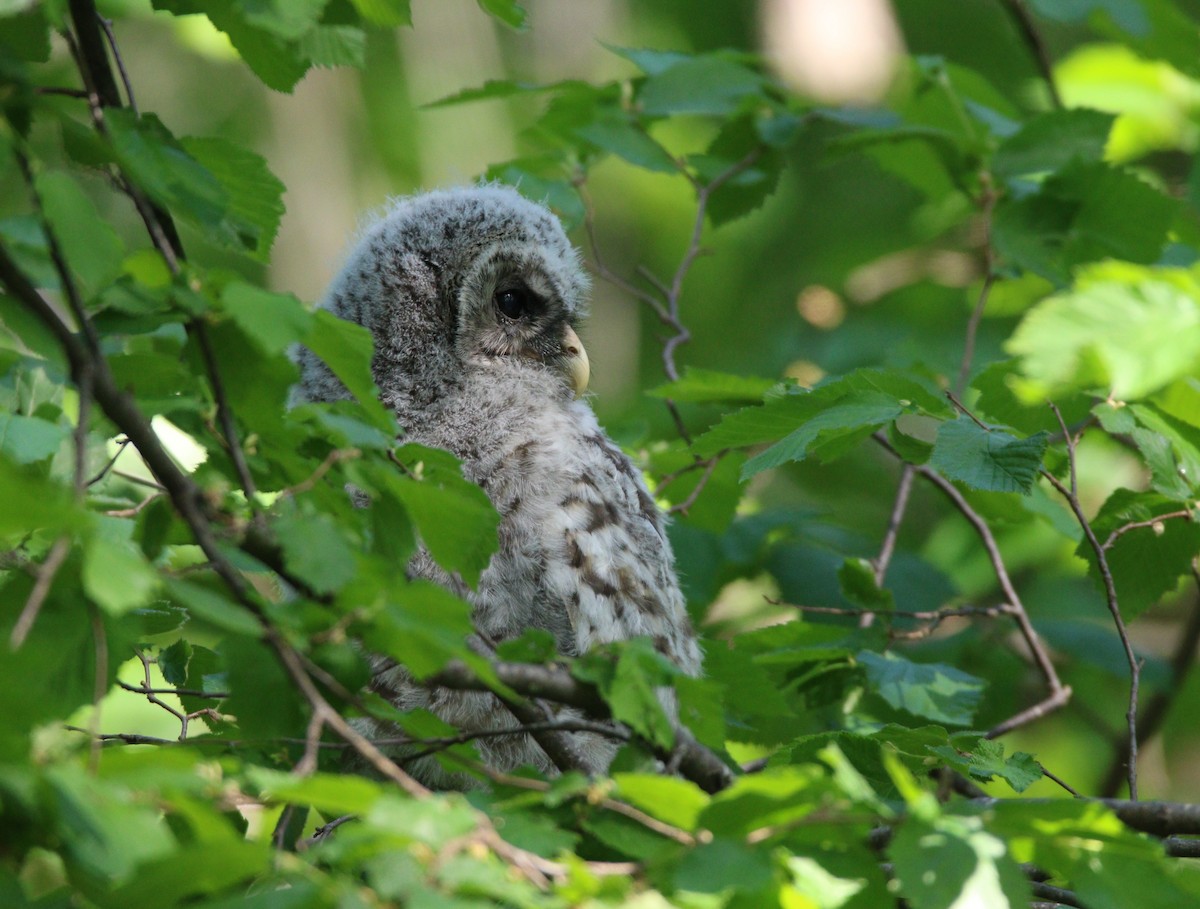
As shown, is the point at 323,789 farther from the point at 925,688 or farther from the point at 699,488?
the point at 699,488

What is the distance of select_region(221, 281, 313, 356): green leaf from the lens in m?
1.28

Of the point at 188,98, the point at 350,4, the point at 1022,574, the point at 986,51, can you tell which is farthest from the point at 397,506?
the point at 986,51

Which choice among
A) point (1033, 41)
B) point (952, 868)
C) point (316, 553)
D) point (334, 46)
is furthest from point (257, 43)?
point (1033, 41)

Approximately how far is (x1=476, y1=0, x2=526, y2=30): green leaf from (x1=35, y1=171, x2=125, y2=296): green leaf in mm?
801

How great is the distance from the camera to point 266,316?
4.27 ft

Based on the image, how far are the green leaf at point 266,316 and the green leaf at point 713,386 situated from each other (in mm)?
1360

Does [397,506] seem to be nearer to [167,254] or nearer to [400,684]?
[167,254]

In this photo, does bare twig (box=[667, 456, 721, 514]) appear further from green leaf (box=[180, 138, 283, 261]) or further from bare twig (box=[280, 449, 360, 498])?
bare twig (box=[280, 449, 360, 498])

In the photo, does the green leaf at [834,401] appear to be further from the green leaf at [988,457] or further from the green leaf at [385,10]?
the green leaf at [385,10]

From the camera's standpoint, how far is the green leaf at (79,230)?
1272 millimetres

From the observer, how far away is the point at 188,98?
27.8ft

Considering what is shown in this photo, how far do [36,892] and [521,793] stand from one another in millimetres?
531

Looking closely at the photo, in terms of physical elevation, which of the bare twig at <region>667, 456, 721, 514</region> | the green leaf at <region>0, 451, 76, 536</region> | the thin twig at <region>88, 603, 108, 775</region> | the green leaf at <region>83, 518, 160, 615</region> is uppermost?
the green leaf at <region>0, 451, 76, 536</region>

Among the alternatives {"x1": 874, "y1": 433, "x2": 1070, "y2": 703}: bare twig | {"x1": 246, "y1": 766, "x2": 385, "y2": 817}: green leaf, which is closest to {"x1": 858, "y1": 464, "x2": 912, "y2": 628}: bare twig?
{"x1": 874, "y1": 433, "x2": 1070, "y2": 703}: bare twig
